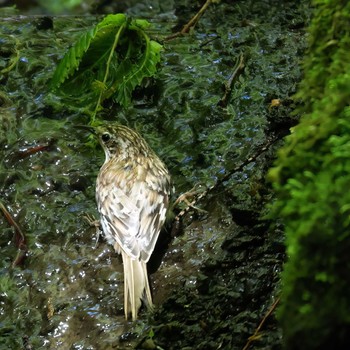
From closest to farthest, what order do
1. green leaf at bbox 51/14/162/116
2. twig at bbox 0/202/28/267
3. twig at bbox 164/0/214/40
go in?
twig at bbox 0/202/28/267
green leaf at bbox 51/14/162/116
twig at bbox 164/0/214/40

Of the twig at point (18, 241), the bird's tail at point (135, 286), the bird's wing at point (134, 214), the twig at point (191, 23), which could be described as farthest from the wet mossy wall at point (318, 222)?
the twig at point (191, 23)

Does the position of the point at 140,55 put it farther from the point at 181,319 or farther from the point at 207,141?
the point at 181,319

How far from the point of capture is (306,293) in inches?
99.7

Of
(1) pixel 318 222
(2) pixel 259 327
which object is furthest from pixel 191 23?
(1) pixel 318 222

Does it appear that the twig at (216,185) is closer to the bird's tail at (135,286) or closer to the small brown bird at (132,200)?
the small brown bird at (132,200)

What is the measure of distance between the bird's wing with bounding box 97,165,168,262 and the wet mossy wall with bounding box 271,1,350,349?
225cm

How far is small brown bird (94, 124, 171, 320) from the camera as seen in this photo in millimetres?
4812

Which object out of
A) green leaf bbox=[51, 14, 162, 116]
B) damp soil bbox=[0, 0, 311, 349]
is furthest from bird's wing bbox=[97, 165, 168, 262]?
green leaf bbox=[51, 14, 162, 116]

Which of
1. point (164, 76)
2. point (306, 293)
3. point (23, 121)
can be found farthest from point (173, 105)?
point (306, 293)

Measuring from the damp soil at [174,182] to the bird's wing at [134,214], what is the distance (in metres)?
0.16

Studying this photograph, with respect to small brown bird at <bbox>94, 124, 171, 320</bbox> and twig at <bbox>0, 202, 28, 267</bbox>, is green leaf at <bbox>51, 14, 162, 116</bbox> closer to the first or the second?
small brown bird at <bbox>94, 124, 171, 320</bbox>

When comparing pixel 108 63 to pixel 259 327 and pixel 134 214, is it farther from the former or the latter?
pixel 259 327

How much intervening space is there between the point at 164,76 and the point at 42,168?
5.10ft

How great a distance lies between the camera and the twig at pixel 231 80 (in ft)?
20.7
